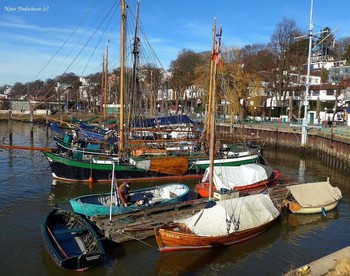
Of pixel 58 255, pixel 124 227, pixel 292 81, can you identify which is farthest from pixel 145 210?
pixel 292 81

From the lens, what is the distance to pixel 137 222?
54.1 feet

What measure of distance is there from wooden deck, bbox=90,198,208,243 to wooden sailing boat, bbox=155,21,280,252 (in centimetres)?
142

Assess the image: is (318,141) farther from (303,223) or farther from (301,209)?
(303,223)

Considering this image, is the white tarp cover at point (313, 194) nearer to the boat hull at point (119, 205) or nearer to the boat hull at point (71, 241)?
the boat hull at point (119, 205)

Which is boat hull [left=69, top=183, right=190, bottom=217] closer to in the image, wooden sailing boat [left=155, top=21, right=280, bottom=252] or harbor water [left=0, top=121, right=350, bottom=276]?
harbor water [left=0, top=121, right=350, bottom=276]

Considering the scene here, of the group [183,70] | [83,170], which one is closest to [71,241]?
[83,170]

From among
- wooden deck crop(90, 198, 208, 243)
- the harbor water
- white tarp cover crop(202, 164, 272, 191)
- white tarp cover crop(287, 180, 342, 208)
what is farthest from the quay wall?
wooden deck crop(90, 198, 208, 243)

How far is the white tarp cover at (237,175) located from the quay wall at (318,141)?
15029 millimetres

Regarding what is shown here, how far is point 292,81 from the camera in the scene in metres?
77.1

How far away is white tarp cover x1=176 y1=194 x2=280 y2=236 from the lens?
15.1 metres

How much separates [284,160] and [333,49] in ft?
278

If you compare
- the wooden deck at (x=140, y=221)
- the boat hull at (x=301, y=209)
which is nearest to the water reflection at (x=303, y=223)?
the boat hull at (x=301, y=209)

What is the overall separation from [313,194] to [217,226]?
345 inches

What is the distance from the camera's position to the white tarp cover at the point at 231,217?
594 inches
